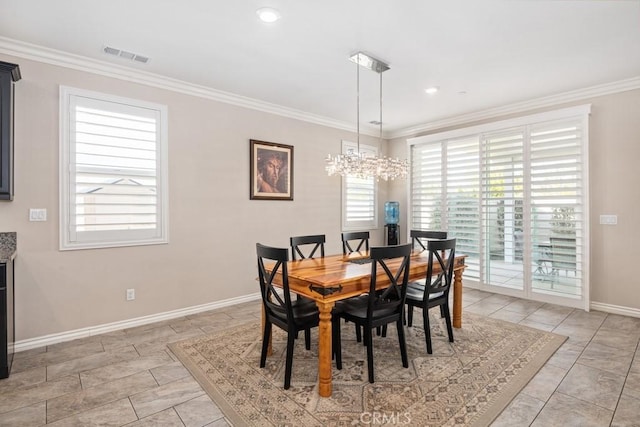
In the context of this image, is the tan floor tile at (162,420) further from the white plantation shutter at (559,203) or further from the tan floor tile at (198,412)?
the white plantation shutter at (559,203)

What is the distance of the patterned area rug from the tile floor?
12 cm

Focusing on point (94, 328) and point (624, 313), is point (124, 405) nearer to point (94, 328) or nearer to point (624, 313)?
point (94, 328)

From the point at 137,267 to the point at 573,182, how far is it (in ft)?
17.3

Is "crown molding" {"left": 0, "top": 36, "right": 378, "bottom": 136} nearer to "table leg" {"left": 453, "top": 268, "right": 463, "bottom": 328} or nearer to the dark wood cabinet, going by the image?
the dark wood cabinet

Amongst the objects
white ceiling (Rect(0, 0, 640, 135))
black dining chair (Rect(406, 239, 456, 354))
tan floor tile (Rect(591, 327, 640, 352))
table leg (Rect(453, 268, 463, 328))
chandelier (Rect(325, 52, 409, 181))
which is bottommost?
tan floor tile (Rect(591, 327, 640, 352))

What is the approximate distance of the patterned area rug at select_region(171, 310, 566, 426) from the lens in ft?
6.81

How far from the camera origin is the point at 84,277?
334 cm

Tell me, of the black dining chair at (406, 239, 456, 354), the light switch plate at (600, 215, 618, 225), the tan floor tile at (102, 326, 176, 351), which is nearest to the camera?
the black dining chair at (406, 239, 456, 354)

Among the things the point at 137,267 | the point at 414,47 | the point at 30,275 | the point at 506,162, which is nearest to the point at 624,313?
the point at 506,162

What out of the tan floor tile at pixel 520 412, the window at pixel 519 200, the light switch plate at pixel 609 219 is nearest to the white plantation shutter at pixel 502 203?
the window at pixel 519 200

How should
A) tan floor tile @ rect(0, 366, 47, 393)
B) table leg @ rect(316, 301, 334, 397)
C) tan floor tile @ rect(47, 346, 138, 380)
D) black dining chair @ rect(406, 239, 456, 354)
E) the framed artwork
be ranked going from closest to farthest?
table leg @ rect(316, 301, 334, 397) → tan floor tile @ rect(0, 366, 47, 393) → tan floor tile @ rect(47, 346, 138, 380) → black dining chair @ rect(406, 239, 456, 354) → the framed artwork

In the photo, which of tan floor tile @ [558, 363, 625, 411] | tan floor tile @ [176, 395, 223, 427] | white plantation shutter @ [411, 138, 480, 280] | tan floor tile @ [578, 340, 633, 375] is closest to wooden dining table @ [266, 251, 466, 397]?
tan floor tile @ [176, 395, 223, 427]

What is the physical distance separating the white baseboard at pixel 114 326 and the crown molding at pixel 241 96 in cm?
257

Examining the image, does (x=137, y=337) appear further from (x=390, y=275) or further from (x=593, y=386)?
(x=593, y=386)
